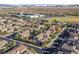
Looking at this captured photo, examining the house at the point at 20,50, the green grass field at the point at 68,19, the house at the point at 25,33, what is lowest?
the house at the point at 20,50

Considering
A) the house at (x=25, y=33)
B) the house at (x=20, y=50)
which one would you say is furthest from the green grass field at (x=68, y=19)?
the house at (x=20, y=50)

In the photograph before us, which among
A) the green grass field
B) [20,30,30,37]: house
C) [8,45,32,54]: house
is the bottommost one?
[8,45,32,54]: house

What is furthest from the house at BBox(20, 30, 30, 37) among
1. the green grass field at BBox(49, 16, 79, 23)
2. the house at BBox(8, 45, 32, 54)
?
the green grass field at BBox(49, 16, 79, 23)

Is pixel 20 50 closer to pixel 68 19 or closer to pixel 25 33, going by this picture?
pixel 25 33

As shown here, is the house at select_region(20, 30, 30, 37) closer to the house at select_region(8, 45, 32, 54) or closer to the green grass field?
the house at select_region(8, 45, 32, 54)

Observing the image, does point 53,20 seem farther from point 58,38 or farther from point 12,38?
point 12,38

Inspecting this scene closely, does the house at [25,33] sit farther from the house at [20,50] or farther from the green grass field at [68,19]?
the green grass field at [68,19]

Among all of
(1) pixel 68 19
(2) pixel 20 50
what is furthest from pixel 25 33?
(1) pixel 68 19
